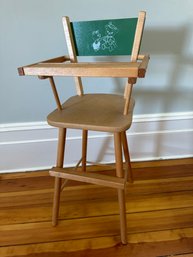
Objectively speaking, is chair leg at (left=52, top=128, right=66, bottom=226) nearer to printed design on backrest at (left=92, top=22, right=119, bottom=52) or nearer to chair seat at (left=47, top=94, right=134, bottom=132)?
chair seat at (left=47, top=94, right=134, bottom=132)

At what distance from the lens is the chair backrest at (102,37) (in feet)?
3.29

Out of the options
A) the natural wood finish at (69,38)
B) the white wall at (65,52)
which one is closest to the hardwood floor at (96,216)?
the white wall at (65,52)

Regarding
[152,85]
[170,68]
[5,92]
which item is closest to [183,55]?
[170,68]

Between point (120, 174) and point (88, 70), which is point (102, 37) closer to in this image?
point (88, 70)

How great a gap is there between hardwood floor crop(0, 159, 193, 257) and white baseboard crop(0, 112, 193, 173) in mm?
84

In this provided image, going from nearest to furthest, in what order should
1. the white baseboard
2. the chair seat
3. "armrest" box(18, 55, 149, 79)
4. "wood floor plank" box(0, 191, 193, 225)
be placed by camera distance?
"armrest" box(18, 55, 149, 79)
the chair seat
"wood floor plank" box(0, 191, 193, 225)
the white baseboard

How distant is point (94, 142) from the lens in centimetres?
139

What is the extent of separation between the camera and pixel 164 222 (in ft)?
3.37

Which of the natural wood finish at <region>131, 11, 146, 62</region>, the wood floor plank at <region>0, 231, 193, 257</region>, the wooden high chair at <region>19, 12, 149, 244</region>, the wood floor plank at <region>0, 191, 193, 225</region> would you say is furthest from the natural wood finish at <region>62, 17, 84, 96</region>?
the wood floor plank at <region>0, 231, 193, 257</region>

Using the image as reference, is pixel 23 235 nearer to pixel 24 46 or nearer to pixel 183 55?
pixel 24 46

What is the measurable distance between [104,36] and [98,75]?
0.41m

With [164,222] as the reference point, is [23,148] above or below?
above

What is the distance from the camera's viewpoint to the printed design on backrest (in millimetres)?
1028

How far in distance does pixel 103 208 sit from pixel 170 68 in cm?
78
